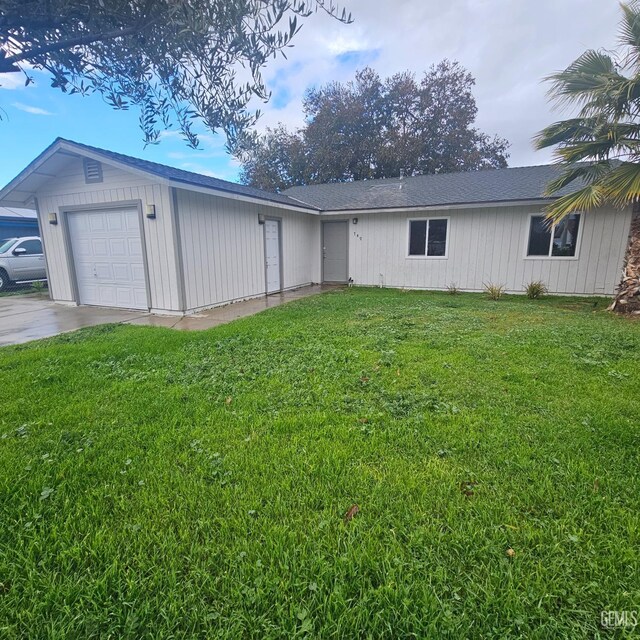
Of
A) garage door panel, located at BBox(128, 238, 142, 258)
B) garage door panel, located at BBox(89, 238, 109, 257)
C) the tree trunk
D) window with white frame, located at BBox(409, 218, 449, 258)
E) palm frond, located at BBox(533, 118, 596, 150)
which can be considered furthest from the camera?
window with white frame, located at BBox(409, 218, 449, 258)

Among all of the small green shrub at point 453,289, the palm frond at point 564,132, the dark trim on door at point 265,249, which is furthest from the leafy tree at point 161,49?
the small green shrub at point 453,289

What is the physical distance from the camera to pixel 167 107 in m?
2.85

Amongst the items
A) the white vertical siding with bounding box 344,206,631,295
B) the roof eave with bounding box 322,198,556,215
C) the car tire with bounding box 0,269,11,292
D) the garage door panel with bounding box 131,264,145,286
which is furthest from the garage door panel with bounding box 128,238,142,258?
the car tire with bounding box 0,269,11,292

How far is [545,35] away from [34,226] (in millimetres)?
22124

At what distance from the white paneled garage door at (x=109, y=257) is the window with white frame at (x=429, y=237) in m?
8.31

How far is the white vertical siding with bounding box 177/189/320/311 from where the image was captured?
323 inches

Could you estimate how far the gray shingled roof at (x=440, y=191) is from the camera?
1103 centimetres

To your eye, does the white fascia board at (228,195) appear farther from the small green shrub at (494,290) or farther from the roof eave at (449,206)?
the small green shrub at (494,290)

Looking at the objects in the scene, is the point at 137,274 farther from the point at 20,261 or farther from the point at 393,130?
the point at 393,130

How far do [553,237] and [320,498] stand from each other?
11.3 metres

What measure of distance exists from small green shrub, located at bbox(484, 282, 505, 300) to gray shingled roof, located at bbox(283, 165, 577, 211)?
254cm

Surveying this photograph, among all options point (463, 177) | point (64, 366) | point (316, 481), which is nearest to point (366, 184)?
point (463, 177)

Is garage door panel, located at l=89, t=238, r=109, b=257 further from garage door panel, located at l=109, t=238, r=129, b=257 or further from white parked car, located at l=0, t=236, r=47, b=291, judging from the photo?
white parked car, located at l=0, t=236, r=47, b=291

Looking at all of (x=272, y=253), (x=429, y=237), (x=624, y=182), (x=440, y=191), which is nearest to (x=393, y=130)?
(x=440, y=191)
